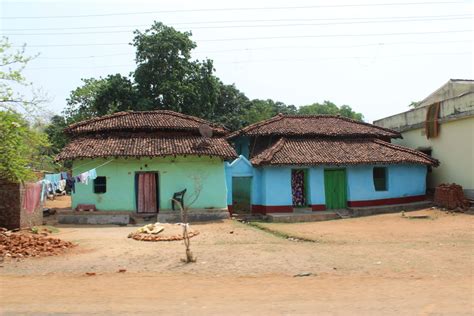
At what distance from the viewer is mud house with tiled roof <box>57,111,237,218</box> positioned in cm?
1938

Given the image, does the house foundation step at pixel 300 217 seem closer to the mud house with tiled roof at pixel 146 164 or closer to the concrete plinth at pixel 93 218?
the mud house with tiled roof at pixel 146 164

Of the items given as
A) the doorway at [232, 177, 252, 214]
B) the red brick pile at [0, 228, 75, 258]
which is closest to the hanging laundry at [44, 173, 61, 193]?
the red brick pile at [0, 228, 75, 258]

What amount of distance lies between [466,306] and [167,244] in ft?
28.7

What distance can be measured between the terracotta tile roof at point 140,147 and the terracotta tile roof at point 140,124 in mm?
343

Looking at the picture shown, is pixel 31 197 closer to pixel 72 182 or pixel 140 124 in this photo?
pixel 72 182

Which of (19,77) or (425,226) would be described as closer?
(19,77)

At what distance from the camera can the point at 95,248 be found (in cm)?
1280

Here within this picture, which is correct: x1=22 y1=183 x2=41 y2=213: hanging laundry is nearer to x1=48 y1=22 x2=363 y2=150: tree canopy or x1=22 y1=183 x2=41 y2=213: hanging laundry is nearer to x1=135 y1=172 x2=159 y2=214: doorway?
x1=135 y1=172 x2=159 y2=214: doorway

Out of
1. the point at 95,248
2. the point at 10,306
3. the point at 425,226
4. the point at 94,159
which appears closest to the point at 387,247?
the point at 425,226

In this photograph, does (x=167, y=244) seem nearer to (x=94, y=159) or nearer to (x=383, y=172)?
(x=94, y=159)

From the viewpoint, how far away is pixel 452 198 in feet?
67.7

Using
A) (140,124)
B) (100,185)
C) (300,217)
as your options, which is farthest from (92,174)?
(300,217)

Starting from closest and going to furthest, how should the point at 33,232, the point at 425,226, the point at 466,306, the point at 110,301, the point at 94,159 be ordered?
the point at 466,306, the point at 110,301, the point at 33,232, the point at 425,226, the point at 94,159

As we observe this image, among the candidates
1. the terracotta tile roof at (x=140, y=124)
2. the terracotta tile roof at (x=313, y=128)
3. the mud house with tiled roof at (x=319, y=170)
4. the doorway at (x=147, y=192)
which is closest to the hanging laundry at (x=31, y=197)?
the doorway at (x=147, y=192)
